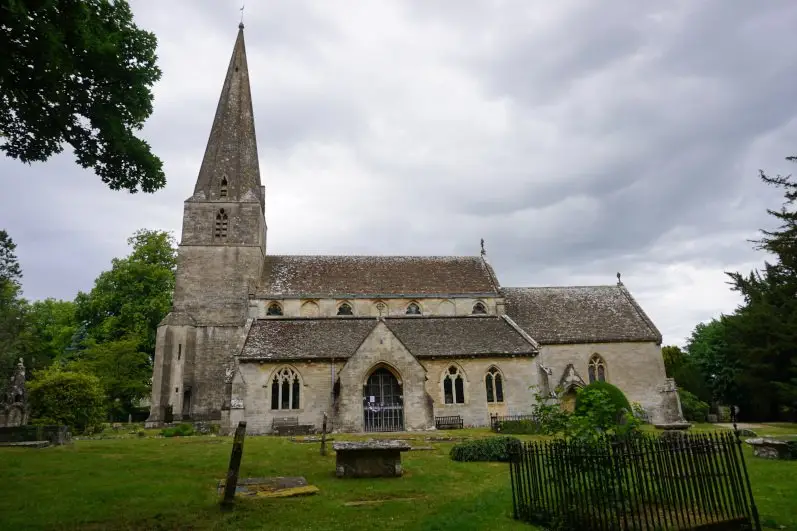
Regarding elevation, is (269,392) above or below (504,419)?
above

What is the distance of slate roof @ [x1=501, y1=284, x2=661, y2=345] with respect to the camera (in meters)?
34.4

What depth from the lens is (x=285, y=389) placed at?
27734mm

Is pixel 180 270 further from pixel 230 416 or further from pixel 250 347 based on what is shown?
pixel 230 416

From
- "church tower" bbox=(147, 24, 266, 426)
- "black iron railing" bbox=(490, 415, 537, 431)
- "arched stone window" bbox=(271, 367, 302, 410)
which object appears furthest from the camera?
"church tower" bbox=(147, 24, 266, 426)

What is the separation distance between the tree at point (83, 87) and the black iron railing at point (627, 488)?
10.1 m

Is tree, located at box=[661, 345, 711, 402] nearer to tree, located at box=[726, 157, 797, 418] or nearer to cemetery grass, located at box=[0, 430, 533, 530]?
tree, located at box=[726, 157, 797, 418]

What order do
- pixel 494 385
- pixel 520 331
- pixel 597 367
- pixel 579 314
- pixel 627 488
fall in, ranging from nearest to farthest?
pixel 627 488, pixel 494 385, pixel 520 331, pixel 597 367, pixel 579 314

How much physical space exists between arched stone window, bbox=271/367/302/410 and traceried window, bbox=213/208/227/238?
13185 millimetres

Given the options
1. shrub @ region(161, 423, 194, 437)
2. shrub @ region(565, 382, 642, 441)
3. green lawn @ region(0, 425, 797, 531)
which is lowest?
green lawn @ region(0, 425, 797, 531)

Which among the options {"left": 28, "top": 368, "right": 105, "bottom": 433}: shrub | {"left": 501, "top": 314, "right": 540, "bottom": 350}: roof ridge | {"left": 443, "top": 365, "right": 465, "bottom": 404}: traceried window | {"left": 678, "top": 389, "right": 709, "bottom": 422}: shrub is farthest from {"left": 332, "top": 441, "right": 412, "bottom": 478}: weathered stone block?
{"left": 678, "top": 389, "right": 709, "bottom": 422}: shrub

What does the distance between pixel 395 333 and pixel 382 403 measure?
12.7 feet

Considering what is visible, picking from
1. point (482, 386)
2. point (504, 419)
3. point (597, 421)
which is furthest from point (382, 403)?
point (597, 421)

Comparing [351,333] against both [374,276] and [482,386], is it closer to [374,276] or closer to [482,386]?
[374,276]

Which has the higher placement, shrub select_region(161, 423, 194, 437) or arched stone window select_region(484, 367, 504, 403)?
arched stone window select_region(484, 367, 504, 403)
